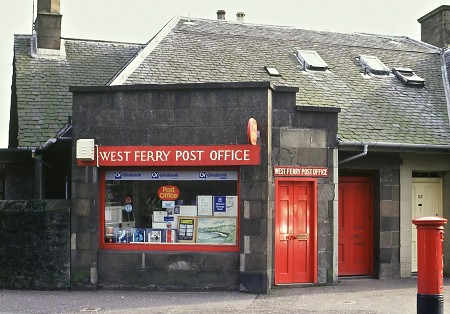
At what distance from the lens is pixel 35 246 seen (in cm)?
1303

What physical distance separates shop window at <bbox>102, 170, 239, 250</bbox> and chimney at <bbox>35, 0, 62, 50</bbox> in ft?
26.9

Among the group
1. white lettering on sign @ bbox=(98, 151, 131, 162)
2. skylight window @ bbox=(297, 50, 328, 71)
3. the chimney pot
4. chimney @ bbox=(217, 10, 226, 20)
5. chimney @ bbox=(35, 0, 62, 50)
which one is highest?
chimney @ bbox=(217, 10, 226, 20)

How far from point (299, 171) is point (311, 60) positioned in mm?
5026

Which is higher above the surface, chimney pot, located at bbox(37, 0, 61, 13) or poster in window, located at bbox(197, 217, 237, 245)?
chimney pot, located at bbox(37, 0, 61, 13)

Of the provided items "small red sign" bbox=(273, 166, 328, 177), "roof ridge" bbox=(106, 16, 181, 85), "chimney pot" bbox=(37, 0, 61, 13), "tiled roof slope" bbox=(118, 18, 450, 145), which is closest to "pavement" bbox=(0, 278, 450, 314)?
"small red sign" bbox=(273, 166, 328, 177)

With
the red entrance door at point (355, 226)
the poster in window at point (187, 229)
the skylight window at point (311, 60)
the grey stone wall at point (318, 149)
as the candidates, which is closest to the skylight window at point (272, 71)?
the skylight window at point (311, 60)

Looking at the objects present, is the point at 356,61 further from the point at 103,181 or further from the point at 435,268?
the point at 435,268

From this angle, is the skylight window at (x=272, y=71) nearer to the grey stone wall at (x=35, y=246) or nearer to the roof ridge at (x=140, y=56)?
the roof ridge at (x=140, y=56)

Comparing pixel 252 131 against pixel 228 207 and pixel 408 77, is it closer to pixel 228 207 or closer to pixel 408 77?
pixel 228 207

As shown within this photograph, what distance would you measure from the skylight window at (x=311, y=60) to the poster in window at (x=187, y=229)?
5.97 metres

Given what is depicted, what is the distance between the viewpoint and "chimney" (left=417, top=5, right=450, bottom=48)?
21.5 meters

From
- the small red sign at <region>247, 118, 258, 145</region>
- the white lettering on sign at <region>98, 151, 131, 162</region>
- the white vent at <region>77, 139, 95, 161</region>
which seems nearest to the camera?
the small red sign at <region>247, 118, 258, 145</region>

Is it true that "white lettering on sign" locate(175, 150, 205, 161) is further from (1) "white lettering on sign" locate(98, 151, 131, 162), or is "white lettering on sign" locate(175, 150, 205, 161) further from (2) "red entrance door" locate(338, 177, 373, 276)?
(2) "red entrance door" locate(338, 177, 373, 276)

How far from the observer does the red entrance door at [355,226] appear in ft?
50.0
